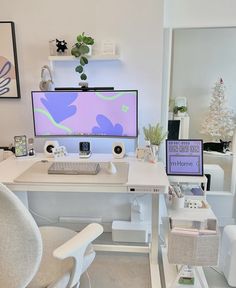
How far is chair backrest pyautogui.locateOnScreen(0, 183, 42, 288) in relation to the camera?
98cm

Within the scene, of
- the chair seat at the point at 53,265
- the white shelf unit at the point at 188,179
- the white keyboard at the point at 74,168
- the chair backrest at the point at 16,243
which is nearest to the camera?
the chair backrest at the point at 16,243

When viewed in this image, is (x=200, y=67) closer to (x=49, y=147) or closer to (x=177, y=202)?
(x=177, y=202)

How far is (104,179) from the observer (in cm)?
178

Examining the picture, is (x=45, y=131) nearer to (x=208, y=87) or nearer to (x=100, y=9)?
(x=100, y=9)

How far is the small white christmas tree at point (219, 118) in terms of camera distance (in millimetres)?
2429

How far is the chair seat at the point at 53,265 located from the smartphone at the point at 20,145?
0.84 meters

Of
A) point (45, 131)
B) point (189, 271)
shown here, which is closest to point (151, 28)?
point (45, 131)

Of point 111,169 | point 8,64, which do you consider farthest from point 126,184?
point 8,64

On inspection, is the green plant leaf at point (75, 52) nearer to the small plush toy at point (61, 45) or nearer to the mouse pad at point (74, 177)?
the small plush toy at point (61, 45)

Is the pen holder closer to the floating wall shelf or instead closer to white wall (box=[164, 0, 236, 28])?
the floating wall shelf

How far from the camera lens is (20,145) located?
2.23 m

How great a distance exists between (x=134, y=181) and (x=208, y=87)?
1202mm

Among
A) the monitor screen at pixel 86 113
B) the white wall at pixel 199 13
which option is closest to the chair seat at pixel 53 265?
the monitor screen at pixel 86 113

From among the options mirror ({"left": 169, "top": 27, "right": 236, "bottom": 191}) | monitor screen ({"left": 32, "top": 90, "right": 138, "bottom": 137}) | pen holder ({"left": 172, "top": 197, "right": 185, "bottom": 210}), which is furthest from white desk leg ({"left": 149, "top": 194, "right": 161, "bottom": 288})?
mirror ({"left": 169, "top": 27, "right": 236, "bottom": 191})
